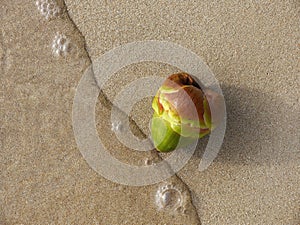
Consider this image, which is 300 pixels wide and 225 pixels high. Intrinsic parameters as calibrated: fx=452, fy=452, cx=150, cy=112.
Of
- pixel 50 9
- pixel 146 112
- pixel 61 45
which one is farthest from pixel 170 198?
pixel 50 9

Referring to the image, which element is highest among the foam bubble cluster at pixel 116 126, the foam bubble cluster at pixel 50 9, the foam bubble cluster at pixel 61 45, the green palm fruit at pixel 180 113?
the foam bubble cluster at pixel 50 9

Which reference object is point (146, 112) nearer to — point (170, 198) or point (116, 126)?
point (116, 126)

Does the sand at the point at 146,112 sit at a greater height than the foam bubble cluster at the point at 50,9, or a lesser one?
lesser

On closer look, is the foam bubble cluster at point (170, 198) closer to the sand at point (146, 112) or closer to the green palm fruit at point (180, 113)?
the sand at point (146, 112)

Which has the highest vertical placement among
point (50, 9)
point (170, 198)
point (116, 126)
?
point (50, 9)

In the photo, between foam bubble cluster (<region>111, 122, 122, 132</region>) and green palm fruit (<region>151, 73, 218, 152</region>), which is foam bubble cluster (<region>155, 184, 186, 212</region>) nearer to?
green palm fruit (<region>151, 73, 218, 152</region>)

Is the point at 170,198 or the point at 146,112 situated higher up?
the point at 146,112

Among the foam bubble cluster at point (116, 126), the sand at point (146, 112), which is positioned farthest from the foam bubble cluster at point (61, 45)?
the foam bubble cluster at point (116, 126)

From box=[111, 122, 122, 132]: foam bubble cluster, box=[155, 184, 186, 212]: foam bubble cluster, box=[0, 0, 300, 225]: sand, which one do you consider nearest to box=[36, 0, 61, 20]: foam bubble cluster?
box=[0, 0, 300, 225]: sand
